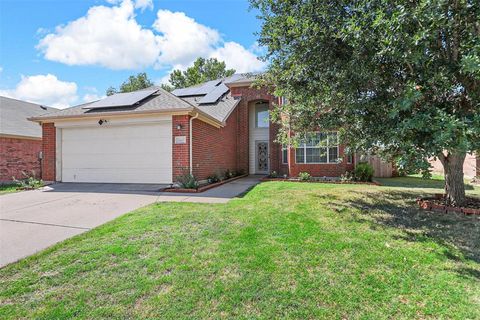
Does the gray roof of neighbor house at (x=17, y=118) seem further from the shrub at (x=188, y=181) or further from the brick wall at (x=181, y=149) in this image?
the shrub at (x=188, y=181)

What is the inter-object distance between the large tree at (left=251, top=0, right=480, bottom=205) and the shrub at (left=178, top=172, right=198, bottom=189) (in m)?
4.49

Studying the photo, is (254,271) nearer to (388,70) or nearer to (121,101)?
(388,70)

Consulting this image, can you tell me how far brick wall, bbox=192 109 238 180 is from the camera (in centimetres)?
1011

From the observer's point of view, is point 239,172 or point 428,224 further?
point 239,172

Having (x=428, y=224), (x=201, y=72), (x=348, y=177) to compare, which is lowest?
(x=428, y=224)

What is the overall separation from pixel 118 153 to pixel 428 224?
1050cm

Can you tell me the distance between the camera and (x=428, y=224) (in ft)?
16.1

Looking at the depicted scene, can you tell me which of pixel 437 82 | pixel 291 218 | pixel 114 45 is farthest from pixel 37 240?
pixel 114 45

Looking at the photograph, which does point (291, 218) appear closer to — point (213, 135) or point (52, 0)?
point (213, 135)

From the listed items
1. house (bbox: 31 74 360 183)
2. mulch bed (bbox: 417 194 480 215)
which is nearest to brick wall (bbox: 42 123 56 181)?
house (bbox: 31 74 360 183)

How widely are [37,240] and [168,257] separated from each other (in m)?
2.45

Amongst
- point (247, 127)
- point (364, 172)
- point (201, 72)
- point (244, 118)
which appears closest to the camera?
point (364, 172)

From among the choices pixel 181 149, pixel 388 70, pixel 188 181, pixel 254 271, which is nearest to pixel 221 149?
pixel 181 149

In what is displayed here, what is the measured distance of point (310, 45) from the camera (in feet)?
17.4
